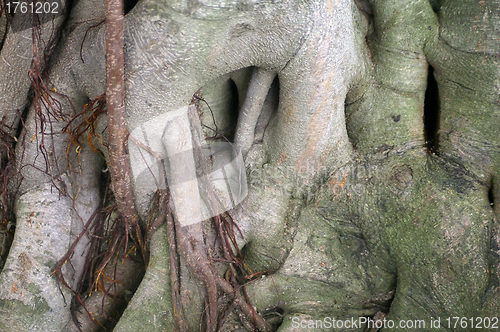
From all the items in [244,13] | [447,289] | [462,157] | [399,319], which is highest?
[244,13]

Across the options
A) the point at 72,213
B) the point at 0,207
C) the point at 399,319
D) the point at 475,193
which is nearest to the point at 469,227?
the point at 475,193

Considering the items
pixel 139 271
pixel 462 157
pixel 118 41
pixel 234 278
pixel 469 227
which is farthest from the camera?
pixel 139 271

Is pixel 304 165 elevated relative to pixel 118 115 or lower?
lower

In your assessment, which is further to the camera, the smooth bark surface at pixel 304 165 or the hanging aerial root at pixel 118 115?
the smooth bark surface at pixel 304 165

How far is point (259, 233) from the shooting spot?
1.80 meters

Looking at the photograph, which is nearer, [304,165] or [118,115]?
[118,115]

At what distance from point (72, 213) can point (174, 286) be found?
2.23 ft

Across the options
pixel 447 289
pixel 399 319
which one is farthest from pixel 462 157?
pixel 399 319

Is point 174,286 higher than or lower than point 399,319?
higher

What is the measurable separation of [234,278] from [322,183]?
624 millimetres

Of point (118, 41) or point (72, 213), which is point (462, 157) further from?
point (72, 213)

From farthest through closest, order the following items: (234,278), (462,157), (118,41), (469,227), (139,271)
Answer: (139,271), (234,278), (462,157), (469,227), (118,41)

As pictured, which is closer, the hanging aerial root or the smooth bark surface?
the hanging aerial root

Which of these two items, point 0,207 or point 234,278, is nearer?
point 234,278
